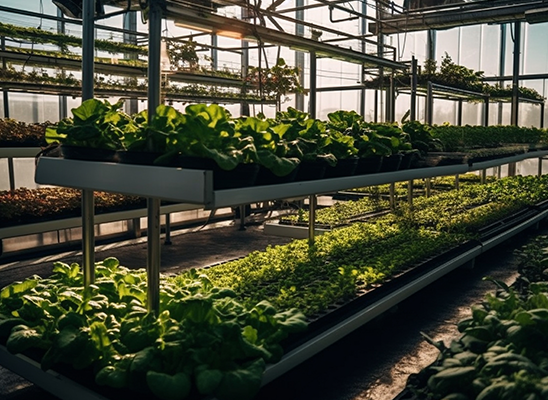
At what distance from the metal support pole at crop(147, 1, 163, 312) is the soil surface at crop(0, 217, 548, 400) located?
787 millimetres

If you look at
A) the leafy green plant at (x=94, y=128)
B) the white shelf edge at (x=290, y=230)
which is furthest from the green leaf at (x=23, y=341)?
the white shelf edge at (x=290, y=230)

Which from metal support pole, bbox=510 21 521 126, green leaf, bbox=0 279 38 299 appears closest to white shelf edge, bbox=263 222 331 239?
green leaf, bbox=0 279 38 299

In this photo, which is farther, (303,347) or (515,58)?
(515,58)

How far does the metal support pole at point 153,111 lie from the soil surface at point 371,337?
787mm

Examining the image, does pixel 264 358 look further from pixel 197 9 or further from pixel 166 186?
pixel 197 9

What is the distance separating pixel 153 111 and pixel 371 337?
2016 mm

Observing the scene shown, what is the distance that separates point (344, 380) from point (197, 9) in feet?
6.41

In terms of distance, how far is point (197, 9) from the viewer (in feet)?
8.47

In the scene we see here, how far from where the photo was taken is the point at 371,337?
140 inches

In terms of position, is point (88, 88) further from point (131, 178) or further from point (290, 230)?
point (290, 230)

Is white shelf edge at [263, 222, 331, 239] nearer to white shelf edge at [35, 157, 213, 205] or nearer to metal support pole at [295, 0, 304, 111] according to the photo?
white shelf edge at [35, 157, 213, 205]

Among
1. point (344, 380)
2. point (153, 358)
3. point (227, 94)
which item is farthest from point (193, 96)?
point (153, 358)

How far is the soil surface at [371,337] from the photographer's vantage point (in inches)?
112

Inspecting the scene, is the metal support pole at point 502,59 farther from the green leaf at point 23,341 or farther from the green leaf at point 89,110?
the green leaf at point 23,341
